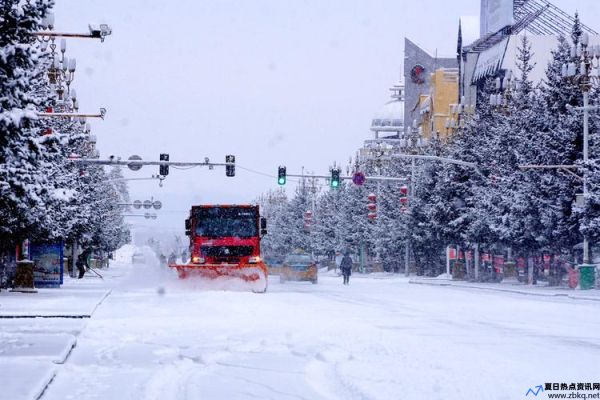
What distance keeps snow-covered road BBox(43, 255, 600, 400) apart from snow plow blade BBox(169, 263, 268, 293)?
975 centimetres

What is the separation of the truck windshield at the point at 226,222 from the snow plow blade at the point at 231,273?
239cm

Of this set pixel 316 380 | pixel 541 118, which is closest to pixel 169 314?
pixel 316 380

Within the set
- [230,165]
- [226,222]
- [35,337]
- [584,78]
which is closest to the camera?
[35,337]

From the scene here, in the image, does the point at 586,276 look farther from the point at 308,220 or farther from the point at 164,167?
the point at 308,220

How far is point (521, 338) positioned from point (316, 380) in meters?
7.06

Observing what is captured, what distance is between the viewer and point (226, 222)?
134 ft

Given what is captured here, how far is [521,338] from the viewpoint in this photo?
18750 mm

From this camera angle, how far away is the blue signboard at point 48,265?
44094mm

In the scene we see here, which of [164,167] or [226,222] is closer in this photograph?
[226,222]

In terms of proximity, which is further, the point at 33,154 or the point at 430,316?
the point at 430,316

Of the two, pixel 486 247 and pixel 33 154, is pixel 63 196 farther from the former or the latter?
pixel 486 247

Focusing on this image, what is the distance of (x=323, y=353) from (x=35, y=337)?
5.63m

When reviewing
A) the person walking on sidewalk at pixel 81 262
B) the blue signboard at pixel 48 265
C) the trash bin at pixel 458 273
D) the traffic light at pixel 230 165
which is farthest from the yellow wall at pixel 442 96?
the blue signboard at pixel 48 265

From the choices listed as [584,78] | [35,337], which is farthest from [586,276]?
[35,337]
